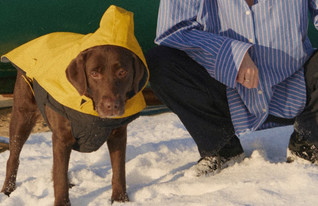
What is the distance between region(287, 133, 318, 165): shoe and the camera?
279 centimetres

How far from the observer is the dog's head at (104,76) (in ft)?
7.25

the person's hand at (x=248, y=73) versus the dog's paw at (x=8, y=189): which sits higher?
the person's hand at (x=248, y=73)

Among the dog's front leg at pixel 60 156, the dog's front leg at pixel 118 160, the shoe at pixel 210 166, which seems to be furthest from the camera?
the shoe at pixel 210 166

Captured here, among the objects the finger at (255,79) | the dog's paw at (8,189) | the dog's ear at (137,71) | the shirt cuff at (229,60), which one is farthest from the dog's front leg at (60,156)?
the finger at (255,79)

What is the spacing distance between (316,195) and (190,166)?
3.88 ft

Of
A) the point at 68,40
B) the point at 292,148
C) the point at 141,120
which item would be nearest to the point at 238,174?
the point at 292,148

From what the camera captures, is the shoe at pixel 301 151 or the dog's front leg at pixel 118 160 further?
the shoe at pixel 301 151

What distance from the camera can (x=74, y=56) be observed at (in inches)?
91.1

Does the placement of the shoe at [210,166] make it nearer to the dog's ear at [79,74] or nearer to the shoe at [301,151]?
the shoe at [301,151]

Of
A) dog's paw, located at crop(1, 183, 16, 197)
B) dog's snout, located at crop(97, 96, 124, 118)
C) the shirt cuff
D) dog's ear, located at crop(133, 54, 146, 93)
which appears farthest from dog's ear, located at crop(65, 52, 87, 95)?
dog's paw, located at crop(1, 183, 16, 197)

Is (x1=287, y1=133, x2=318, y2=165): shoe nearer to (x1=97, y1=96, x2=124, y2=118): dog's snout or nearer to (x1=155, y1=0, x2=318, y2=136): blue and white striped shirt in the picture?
(x1=155, y1=0, x2=318, y2=136): blue and white striped shirt

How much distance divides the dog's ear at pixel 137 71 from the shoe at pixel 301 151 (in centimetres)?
109

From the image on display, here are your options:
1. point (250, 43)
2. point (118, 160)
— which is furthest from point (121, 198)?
point (250, 43)

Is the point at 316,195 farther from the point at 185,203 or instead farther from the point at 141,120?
the point at 141,120
